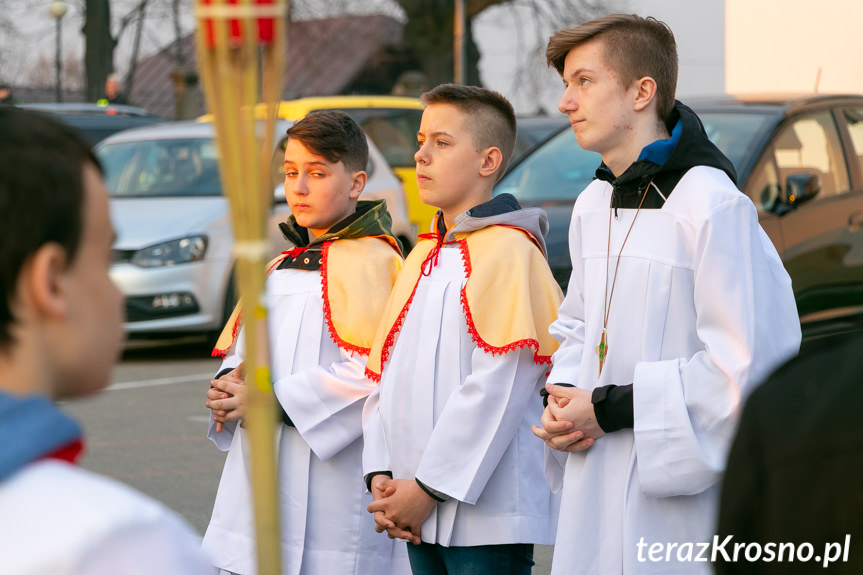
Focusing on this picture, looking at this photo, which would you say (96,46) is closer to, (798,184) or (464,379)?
(798,184)

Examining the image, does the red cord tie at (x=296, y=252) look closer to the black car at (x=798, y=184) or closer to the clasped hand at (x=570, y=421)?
the clasped hand at (x=570, y=421)

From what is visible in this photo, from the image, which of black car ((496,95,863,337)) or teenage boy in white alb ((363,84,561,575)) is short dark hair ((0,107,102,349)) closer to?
teenage boy in white alb ((363,84,561,575))

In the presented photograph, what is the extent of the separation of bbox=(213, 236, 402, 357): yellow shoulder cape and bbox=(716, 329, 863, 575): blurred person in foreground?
222 centimetres

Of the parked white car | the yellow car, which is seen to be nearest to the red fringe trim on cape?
the parked white car

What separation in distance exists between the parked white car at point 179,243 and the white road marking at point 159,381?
0.62 meters

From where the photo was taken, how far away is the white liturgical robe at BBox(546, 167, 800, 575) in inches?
113

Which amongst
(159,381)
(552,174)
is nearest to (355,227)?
(552,174)

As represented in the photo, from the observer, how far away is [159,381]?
980 cm

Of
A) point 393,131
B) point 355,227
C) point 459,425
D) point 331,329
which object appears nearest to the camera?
point 459,425

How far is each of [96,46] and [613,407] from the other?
2900 centimetres

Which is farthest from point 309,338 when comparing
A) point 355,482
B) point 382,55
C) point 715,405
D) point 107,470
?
point 382,55

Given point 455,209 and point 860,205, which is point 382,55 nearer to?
point 860,205

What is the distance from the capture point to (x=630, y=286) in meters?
3.03

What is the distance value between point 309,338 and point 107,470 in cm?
370
